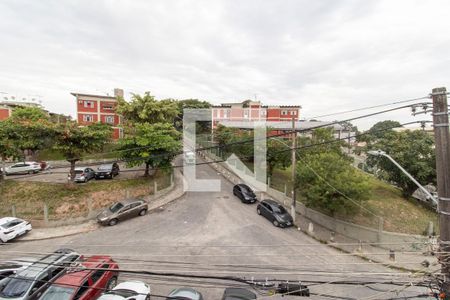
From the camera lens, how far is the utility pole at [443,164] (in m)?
4.48

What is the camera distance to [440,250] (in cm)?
451

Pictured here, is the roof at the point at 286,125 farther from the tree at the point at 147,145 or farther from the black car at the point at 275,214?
the tree at the point at 147,145

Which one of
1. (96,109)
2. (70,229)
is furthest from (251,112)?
(70,229)

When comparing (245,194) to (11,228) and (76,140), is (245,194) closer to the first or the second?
(76,140)

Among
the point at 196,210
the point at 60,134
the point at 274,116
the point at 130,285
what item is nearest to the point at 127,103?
the point at 60,134

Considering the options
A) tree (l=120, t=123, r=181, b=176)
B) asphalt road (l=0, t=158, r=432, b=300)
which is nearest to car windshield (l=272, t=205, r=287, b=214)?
asphalt road (l=0, t=158, r=432, b=300)

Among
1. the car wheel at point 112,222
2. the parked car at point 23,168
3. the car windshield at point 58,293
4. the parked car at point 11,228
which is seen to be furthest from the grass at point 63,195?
the car windshield at point 58,293

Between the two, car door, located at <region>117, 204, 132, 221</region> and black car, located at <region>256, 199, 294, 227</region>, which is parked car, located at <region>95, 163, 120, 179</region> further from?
black car, located at <region>256, 199, 294, 227</region>

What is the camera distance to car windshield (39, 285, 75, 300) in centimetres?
792

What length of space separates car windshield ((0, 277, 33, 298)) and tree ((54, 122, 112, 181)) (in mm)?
10881

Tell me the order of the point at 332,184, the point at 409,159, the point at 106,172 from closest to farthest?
1. the point at 332,184
2. the point at 409,159
3. the point at 106,172

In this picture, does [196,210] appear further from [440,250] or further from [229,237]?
[440,250]

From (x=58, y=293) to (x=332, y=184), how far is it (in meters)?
14.8

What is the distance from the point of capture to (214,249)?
13906mm
